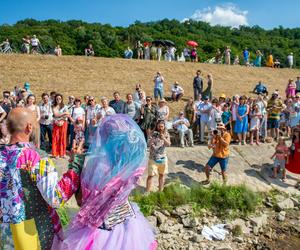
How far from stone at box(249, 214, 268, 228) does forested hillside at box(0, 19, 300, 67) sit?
25.6m

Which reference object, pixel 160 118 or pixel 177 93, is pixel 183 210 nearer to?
pixel 160 118

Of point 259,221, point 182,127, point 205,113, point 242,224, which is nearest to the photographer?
point 242,224

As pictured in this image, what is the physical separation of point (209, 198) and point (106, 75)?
1453 cm

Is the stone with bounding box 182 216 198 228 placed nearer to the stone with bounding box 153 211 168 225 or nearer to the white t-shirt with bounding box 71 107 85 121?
the stone with bounding box 153 211 168 225

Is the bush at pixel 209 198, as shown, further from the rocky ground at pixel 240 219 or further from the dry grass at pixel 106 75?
the dry grass at pixel 106 75

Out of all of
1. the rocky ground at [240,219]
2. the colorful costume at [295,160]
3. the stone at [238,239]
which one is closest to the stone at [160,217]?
the rocky ground at [240,219]

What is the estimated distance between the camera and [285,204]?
408 inches

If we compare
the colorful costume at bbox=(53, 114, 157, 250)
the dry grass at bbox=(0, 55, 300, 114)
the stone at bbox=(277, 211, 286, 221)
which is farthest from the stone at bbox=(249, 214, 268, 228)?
the dry grass at bbox=(0, 55, 300, 114)

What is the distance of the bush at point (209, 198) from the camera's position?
9.34 meters

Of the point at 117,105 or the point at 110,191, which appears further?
the point at 117,105

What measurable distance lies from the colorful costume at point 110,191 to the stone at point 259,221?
6.41m

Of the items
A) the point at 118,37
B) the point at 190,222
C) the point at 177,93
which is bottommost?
the point at 190,222

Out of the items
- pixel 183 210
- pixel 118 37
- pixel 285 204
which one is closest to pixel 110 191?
pixel 183 210

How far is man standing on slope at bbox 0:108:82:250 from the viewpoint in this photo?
3.09m
